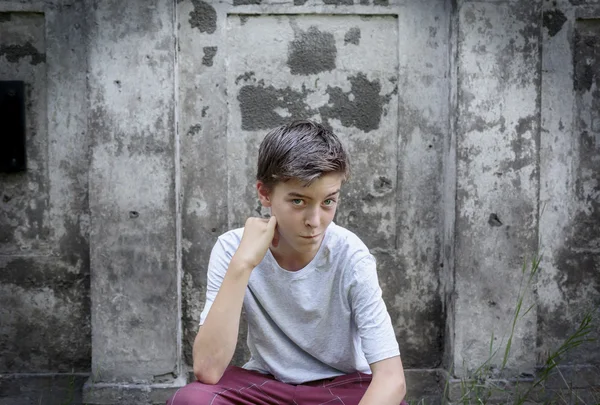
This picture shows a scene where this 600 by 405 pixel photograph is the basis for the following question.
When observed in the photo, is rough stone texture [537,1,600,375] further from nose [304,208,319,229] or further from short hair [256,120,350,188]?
nose [304,208,319,229]

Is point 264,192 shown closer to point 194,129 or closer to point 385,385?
point 385,385

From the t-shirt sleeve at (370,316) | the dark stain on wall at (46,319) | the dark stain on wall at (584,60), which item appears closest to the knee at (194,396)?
the t-shirt sleeve at (370,316)

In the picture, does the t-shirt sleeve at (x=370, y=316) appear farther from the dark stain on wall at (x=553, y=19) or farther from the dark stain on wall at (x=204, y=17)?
the dark stain on wall at (x=553, y=19)

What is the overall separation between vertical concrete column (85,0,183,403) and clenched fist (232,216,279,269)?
1.30 metres

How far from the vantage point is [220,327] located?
2352mm

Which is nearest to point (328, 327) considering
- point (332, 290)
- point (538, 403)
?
point (332, 290)

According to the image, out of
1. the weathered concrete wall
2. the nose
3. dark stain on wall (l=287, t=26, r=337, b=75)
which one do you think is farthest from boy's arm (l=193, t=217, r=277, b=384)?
dark stain on wall (l=287, t=26, r=337, b=75)

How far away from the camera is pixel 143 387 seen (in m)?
3.66

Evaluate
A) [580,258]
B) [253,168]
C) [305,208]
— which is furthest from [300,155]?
[580,258]

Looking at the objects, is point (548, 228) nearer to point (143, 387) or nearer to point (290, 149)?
point (290, 149)

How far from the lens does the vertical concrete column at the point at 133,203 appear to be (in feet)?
11.8

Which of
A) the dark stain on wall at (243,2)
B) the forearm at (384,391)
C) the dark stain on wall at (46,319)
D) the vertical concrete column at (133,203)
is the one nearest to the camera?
the forearm at (384,391)

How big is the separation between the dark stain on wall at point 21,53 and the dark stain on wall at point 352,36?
70.5 inches

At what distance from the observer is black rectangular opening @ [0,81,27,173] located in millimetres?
3826
